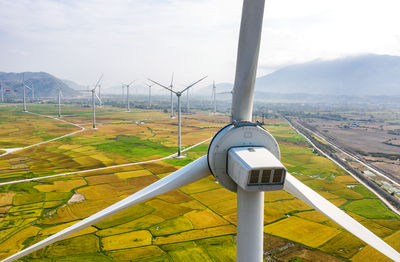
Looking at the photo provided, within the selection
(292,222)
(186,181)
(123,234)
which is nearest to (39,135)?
(123,234)

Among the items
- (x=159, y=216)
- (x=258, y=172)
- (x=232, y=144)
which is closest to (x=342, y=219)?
(x=258, y=172)

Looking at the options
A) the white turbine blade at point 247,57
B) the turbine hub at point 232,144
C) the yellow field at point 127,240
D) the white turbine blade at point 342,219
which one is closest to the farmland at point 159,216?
the yellow field at point 127,240

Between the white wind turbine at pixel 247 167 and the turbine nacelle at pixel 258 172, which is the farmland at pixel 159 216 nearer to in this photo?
the white wind turbine at pixel 247 167

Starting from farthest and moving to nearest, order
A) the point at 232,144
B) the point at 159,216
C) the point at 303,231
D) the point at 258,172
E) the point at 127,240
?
the point at 159,216, the point at 303,231, the point at 127,240, the point at 232,144, the point at 258,172

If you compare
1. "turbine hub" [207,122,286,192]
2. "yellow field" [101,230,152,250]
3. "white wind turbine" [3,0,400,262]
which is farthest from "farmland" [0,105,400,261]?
"turbine hub" [207,122,286,192]

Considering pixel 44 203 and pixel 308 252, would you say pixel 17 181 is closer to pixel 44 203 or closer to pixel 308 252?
pixel 44 203

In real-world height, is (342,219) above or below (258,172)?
below

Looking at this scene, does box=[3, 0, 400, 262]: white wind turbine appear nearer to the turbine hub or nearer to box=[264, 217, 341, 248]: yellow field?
the turbine hub

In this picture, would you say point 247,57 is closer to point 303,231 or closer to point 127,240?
point 127,240
